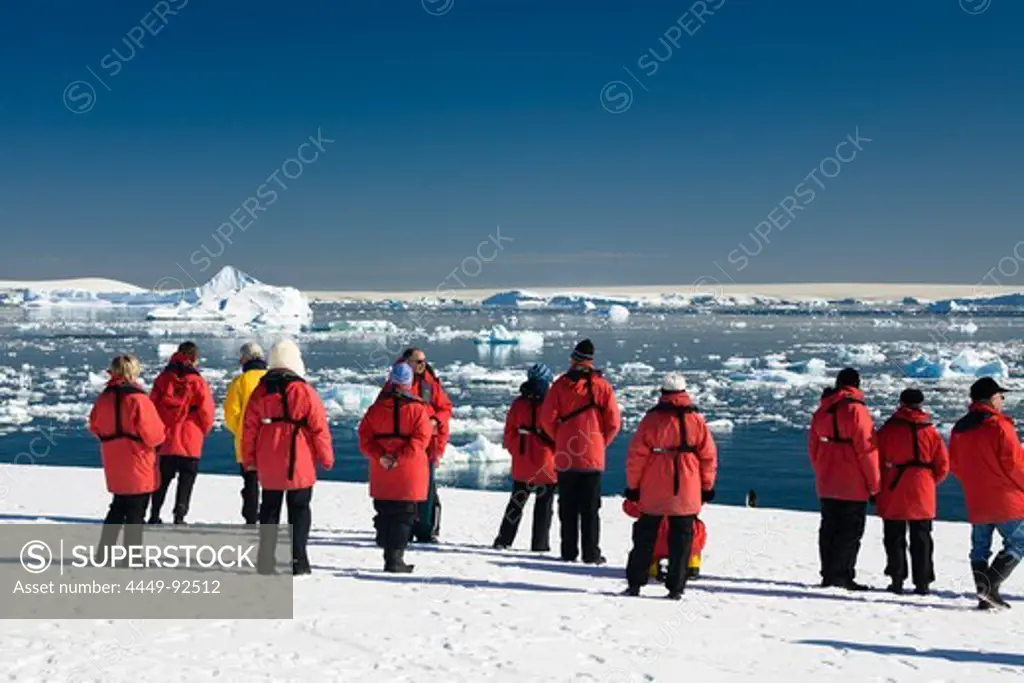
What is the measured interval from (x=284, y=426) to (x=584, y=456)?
209 cm

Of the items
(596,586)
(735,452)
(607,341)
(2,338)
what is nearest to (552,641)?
(596,586)

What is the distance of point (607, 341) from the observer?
73688 millimetres

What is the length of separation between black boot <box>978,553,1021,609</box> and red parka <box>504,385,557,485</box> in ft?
9.52

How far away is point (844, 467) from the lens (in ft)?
21.5

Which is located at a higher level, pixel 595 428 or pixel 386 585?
pixel 595 428

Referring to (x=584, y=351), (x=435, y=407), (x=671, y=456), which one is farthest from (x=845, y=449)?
(x=435, y=407)

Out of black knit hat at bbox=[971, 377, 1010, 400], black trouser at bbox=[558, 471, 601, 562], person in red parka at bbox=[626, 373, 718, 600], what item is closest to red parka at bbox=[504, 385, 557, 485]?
black trouser at bbox=[558, 471, 601, 562]

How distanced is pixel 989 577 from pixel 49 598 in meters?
5.45

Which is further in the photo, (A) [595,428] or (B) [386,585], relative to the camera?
(A) [595,428]

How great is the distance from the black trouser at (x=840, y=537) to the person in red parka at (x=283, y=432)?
10.9 ft

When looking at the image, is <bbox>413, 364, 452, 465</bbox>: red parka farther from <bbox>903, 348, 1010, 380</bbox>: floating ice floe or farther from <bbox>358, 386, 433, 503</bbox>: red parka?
<bbox>903, 348, 1010, 380</bbox>: floating ice floe

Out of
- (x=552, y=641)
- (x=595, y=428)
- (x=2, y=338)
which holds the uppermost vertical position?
(x=2, y=338)

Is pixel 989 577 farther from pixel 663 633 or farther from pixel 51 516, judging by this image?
pixel 51 516

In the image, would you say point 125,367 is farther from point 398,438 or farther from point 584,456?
point 584,456
